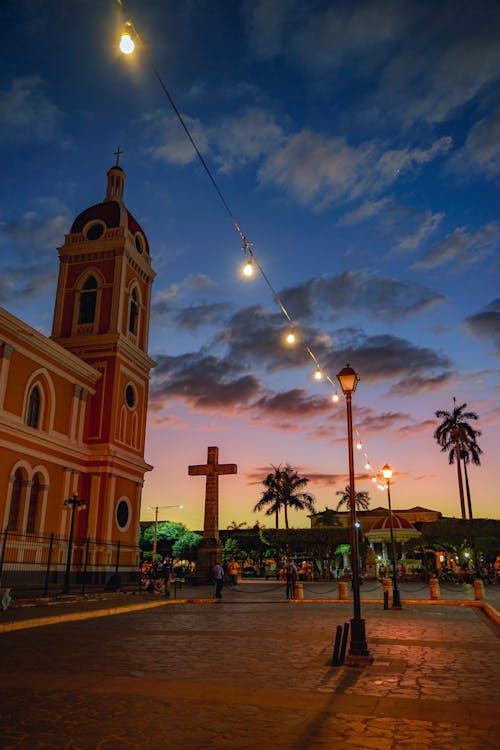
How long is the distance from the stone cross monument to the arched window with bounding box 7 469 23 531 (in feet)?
37.2

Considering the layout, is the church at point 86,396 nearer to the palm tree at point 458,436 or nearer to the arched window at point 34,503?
the arched window at point 34,503

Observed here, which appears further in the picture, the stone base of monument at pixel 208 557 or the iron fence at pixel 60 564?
the stone base of monument at pixel 208 557

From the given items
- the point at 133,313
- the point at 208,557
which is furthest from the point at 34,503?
the point at 133,313

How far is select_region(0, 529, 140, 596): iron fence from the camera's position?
2330 centimetres

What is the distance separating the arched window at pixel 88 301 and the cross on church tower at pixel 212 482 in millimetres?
10875

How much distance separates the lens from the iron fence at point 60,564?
76.4 feet

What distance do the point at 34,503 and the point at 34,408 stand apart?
4.58 metres

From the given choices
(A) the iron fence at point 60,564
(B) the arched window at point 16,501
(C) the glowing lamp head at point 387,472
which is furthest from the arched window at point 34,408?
(C) the glowing lamp head at point 387,472

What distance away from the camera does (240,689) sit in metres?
6.68

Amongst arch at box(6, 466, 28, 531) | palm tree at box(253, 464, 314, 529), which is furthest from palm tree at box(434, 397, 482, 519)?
arch at box(6, 466, 28, 531)

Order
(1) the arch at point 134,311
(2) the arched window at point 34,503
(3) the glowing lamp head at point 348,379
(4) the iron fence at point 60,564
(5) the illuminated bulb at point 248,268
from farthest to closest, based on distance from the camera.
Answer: (1) the arch at point 134,311
(2) the arched window at point 34,503
(4) the iron fence at point 60,564
(5) the illuminated bulb at point 248,268
(3) the glowing lamp head at point 348,379

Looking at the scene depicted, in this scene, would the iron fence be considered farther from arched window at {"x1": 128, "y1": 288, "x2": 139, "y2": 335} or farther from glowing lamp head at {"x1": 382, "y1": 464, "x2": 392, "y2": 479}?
arched window at {"x1": 128, "y1": 288, "x2": 139, "y2": 335}

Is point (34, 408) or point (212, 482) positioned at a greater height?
point (34, 408)

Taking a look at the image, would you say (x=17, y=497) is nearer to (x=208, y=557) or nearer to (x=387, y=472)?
(x=208, y=557)
